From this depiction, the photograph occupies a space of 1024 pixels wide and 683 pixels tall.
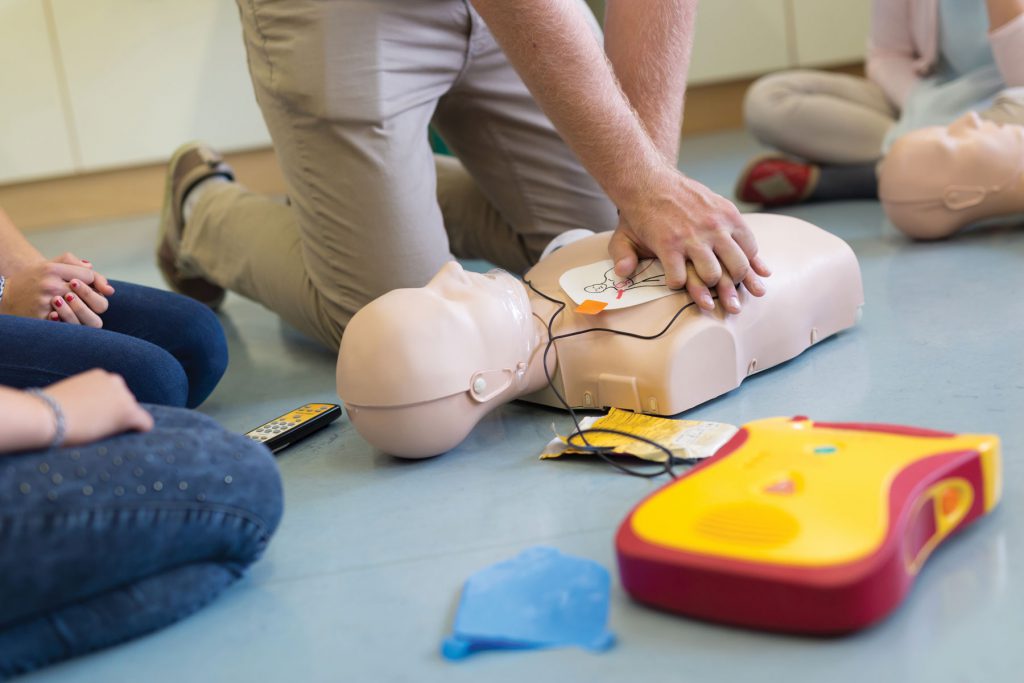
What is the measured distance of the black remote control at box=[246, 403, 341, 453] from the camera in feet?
3.94

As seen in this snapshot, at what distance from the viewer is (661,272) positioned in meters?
1.18

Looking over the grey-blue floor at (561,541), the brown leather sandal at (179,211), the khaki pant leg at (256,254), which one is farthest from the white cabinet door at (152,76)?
the grey-blue floor at (561,541)

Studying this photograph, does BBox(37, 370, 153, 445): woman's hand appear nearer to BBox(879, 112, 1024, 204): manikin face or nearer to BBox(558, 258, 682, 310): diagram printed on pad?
BBox(558, 258, 682, 310): diagram printed on pad

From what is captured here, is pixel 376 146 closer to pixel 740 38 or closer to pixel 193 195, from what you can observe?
pixel 193 195

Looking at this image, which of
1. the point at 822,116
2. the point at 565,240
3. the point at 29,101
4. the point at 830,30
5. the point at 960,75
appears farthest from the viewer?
the point at 830,30

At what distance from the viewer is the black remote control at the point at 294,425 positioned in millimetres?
1201

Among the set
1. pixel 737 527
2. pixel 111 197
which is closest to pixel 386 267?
pixel 737 527

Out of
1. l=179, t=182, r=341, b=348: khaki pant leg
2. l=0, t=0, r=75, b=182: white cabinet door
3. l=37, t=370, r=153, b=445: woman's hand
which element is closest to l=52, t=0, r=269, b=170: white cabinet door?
l=0, t=0, r=75, b=182: white cabinet door

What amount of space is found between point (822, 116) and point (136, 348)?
155 cm

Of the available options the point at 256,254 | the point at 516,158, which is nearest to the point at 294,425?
the point at 256,254

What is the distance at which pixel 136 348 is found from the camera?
1.18m

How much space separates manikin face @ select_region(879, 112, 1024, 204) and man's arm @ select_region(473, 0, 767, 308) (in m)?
0.62

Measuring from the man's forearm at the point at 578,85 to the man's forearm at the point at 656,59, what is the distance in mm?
147

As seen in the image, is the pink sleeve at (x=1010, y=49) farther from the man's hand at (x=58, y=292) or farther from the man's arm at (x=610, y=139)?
the man's hand at (x=58, y=292)
